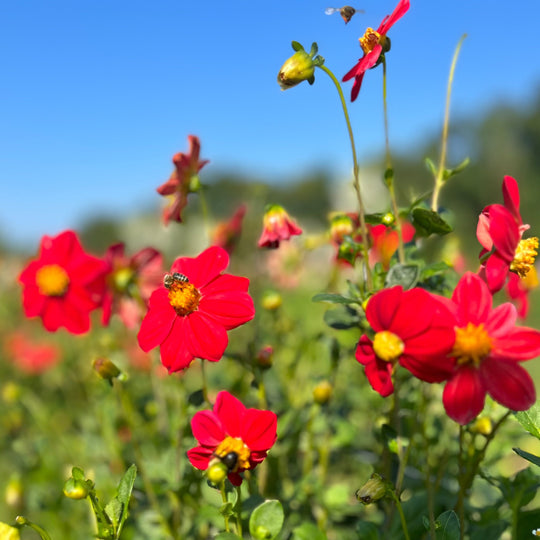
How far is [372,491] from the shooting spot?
0.60 m

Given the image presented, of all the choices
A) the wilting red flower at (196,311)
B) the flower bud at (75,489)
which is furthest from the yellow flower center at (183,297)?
the flower bud at (75,489)

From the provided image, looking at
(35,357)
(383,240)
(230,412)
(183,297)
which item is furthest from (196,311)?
(35,357)

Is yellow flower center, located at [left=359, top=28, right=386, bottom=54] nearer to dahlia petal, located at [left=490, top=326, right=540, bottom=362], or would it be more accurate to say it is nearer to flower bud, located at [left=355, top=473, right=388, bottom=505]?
dahlia petal, located at [left=490, top=326, right=540, bottom=362]

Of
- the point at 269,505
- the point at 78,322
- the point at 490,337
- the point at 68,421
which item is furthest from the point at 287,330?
the point at 68,421

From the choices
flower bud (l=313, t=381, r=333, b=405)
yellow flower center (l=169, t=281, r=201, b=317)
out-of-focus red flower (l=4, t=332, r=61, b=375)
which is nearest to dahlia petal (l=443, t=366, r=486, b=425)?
yellow flower center (l=169, t=281, r=201, b=317)

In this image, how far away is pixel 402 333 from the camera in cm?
55

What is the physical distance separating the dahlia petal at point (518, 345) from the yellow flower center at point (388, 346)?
0.33 ft

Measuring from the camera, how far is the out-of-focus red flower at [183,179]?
0.95 m

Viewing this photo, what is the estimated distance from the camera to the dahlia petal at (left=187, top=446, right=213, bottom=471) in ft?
2.07

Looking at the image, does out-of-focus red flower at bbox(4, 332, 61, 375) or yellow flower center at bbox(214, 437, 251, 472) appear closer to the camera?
yellow flower center at bbox(214, 437, 251, 472)

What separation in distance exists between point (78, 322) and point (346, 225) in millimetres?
575

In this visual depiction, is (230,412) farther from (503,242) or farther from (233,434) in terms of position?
(503,242)

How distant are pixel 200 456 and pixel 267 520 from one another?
5.6 inches

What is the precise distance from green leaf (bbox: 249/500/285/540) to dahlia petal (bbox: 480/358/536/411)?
0.32m
